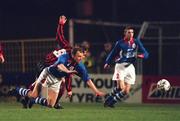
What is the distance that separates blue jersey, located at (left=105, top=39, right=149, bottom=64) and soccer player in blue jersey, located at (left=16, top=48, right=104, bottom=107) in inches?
74.0

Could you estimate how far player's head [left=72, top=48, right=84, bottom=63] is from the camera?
18.2 meters

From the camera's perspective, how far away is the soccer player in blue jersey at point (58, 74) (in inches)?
720

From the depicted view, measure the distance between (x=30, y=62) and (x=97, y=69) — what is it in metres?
1.90

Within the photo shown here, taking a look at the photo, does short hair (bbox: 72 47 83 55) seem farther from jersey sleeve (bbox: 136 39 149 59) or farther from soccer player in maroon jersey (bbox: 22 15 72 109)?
jersey sleeve (bbox: 136 39 149 59)

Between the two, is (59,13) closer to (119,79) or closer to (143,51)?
(119,79)

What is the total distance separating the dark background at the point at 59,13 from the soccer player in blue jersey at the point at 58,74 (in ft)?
34.8

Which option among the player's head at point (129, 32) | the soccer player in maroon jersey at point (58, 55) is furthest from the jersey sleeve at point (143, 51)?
the soccer player in maroon jersey at point (58, 55)

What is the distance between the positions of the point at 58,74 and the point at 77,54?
848 mm

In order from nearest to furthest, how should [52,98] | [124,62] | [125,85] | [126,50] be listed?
[52,98]
[126,50]
[124,62]
[125,85]

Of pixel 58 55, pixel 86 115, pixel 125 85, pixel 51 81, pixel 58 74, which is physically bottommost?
pixel 86 115

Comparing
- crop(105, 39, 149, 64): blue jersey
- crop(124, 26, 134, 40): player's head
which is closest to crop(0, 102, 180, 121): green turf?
crop(105, 39, 149, 64): blue jersey

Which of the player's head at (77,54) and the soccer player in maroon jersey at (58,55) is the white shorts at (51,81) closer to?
the soccer player in maroon jersey at (58,55)

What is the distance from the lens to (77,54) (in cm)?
1828

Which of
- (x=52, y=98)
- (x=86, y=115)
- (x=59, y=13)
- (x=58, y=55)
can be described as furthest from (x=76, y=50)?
(x=59, y=13)
